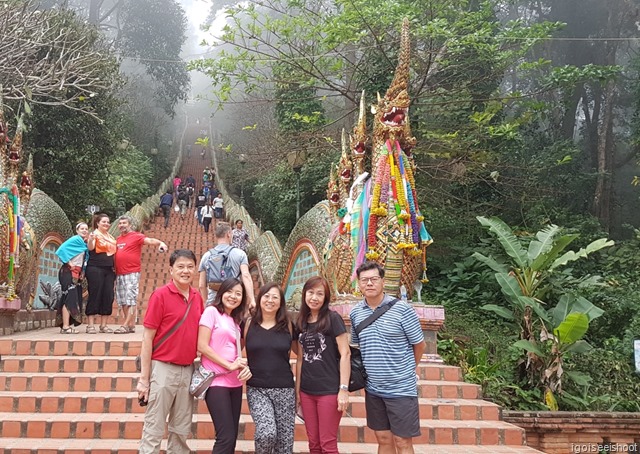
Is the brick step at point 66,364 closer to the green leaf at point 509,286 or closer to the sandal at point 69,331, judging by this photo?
the sandal at point 69,331

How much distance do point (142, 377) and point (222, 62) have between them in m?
8.88

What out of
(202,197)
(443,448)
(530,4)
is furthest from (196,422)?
(530,4)

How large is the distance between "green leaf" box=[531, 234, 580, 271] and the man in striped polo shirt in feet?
13.2

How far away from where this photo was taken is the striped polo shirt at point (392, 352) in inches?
150

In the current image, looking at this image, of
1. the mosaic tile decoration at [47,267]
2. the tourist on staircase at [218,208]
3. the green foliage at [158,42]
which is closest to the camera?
the mosaic tile decoration at [47,267]

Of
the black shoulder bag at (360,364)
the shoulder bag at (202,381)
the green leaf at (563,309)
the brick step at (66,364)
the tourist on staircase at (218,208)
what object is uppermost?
the tourist on staircase at (218,208)

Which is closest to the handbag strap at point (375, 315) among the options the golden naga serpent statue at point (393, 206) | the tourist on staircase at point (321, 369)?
the tourist on staircase at point (321, 369)

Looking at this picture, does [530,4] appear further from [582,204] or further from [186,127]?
[186,127]

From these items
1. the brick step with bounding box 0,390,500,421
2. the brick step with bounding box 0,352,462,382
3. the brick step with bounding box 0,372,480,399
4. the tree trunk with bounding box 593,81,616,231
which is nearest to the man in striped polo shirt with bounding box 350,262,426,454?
the brick step with bounding box 0,390,500,421

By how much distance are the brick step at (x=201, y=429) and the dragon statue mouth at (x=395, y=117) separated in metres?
3.20

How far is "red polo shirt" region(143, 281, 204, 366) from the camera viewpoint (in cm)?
388

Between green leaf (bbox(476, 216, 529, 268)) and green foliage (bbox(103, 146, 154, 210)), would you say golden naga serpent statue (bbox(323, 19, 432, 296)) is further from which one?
green foliage (bbox(103, 146, 154, 210))

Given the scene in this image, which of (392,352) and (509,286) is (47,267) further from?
(392,352)

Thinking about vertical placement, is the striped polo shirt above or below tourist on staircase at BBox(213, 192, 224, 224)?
below
